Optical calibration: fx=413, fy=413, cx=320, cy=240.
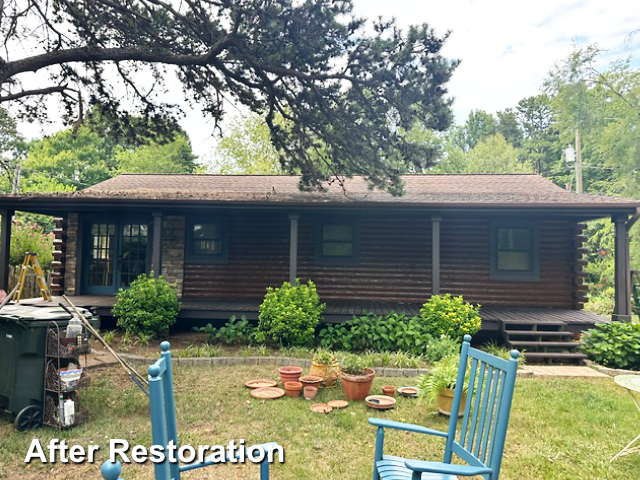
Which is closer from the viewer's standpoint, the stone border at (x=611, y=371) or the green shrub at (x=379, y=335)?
the stone border at (x=611, y=371)

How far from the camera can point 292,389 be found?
5395mm

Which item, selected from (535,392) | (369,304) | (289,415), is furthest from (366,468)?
(369,304)

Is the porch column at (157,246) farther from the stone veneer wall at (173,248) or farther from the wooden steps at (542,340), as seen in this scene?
the wooden steps at (542,340)

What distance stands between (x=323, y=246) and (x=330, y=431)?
6.54 m

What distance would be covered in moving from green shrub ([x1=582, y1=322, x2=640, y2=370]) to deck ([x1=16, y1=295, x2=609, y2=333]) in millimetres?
410

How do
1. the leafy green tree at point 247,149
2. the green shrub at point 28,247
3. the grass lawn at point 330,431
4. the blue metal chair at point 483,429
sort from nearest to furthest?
1. the blue metal chair at point 483,429
2. the grass lawn at point 330,431
3. the green shrub at point 28,247
4. the leafy green tree at point 247,149

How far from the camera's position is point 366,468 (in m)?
3.54

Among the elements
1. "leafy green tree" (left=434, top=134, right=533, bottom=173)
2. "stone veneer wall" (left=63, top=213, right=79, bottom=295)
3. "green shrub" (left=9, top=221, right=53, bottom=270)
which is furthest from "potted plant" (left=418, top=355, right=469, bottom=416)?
"leafy green tree" (left=434, top=134, right=533, bottom=173)

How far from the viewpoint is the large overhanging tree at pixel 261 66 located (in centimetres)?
620

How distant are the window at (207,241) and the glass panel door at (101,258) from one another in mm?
2127

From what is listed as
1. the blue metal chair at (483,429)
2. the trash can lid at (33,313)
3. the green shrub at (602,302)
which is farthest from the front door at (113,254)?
the green shrub at (602,302)

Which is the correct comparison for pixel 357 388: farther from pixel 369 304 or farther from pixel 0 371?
pixel 369 304

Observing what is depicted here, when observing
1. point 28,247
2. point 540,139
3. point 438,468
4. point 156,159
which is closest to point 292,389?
point 438,468

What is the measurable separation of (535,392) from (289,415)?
3.47m
